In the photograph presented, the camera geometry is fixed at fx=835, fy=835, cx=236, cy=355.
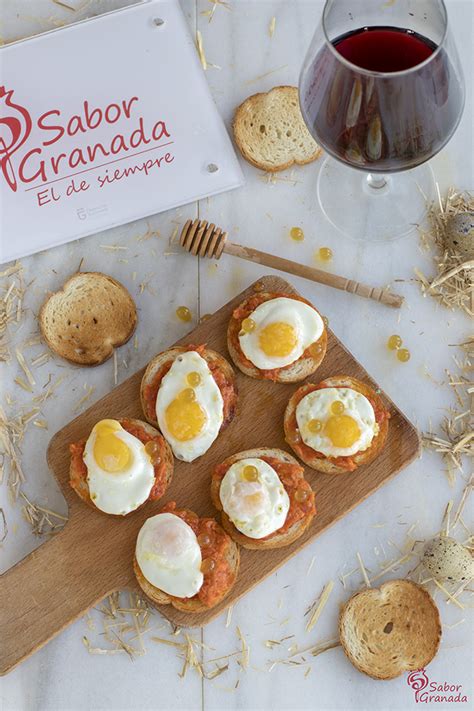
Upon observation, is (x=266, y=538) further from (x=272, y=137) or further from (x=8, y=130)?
(x=8, y=130)

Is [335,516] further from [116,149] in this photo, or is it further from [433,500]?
[116,149]

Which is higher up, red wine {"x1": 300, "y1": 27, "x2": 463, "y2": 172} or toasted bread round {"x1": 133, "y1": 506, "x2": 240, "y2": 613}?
red wine {"x1": 300, "y1": 27, "x2": 463, "y2": 172}

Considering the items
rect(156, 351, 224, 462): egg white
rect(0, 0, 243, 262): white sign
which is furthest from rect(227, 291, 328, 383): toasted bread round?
rect(0, 0, 243, 262): white sign

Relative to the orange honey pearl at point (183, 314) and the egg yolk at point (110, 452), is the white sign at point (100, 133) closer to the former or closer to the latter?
the orange honey pearl at point (183, 314)

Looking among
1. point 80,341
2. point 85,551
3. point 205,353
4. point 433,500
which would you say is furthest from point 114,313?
point 433,500

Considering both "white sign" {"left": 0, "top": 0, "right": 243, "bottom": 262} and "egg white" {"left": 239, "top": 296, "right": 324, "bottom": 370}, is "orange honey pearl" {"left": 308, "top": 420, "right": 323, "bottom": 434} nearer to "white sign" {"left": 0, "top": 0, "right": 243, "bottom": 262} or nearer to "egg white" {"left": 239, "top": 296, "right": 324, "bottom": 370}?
"egg white" {"left": 239, "top": 296, "right": 324, "bottom": 370}

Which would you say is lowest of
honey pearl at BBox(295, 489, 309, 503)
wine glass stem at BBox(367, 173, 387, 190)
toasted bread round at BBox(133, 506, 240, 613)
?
toasted bread round at BBox(133, 506, 240, 613)

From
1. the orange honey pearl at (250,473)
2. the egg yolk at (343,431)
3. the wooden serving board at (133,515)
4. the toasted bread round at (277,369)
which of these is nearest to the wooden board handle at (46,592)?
the wooden serving board at (133,515)
